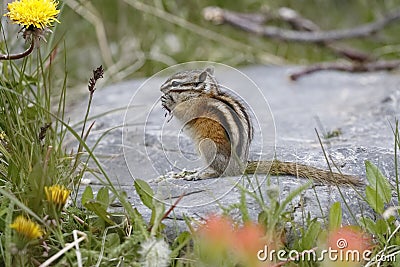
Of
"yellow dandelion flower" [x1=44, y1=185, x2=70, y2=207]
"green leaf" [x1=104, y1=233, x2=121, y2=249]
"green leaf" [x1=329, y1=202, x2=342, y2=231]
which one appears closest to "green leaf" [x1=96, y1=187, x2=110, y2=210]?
"green leaf" [x1=104, y1=233, x2=121, y2=249]

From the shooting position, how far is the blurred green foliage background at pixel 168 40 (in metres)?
4.95

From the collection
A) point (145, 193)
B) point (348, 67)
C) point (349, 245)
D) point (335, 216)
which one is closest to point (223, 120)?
point (145, 193)

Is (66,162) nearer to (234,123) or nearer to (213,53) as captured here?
(234,123)

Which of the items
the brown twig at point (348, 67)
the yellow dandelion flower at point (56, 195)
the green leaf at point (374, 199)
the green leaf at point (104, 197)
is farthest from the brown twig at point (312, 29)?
the yellow dandelion flower at point (56, 195)

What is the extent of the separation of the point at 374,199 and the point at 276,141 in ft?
2.07

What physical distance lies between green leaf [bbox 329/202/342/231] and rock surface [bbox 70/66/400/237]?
0.14ft

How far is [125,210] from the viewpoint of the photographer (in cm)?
192

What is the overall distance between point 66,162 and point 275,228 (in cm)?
71

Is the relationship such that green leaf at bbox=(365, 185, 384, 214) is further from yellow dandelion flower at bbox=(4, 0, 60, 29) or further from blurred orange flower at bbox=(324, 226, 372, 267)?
yellow dandelion flower at bbox=(4, 0, 60, 29)

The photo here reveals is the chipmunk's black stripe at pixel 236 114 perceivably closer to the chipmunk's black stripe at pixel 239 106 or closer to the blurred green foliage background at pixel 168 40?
the chipmunk's black stripe at pixel 239 106

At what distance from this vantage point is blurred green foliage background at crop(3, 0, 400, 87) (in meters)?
4.95

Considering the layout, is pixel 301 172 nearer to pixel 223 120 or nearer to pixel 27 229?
pixel 223 120

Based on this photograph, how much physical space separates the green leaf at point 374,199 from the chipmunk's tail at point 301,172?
0.09 m

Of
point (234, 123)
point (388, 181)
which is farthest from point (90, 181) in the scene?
point (388, 181)
